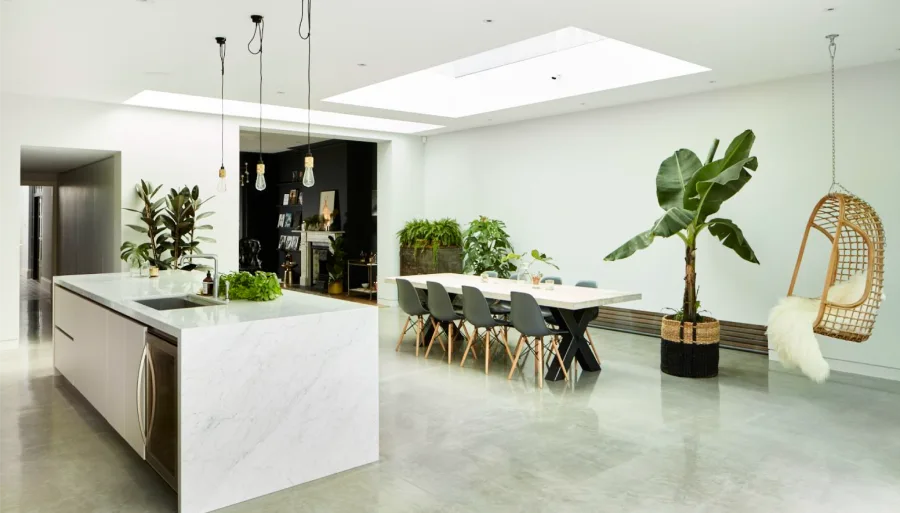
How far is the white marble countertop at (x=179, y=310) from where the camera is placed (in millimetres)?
3461

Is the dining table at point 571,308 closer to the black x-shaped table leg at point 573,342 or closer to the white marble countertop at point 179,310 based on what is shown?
the black x-shaped table leg at point 573,342

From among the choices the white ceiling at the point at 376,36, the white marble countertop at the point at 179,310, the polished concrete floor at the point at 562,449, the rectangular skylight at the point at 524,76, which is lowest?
the polished concrete floor at the point at 562,449

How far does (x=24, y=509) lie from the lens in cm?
334

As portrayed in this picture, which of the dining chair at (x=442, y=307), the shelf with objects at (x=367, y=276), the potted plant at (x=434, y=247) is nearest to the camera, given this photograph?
the dining chair at (x=442, y=307)

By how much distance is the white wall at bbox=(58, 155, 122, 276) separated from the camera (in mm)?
8852

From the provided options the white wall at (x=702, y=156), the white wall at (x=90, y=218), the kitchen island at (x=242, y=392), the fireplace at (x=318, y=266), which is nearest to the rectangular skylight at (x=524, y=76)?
the white wall at (x=702, y=156)

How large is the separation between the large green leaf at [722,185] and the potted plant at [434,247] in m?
5.09

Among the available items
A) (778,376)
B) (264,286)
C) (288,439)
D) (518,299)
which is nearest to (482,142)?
(518,299)

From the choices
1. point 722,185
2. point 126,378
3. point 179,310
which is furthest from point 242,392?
point 722,185

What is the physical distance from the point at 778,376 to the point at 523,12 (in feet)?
13.8

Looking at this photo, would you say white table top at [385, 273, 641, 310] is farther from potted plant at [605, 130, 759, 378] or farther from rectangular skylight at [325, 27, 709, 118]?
rectangular skylight at [325, 27, 709, 118]

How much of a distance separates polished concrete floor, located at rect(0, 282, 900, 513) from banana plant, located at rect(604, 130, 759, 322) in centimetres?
118

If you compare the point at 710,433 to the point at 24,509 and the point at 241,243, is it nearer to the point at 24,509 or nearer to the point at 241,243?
the point at 24,509

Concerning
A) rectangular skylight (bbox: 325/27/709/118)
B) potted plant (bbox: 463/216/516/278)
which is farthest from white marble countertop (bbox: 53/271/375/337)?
potted plant (bbox: 463/216/516/278)
